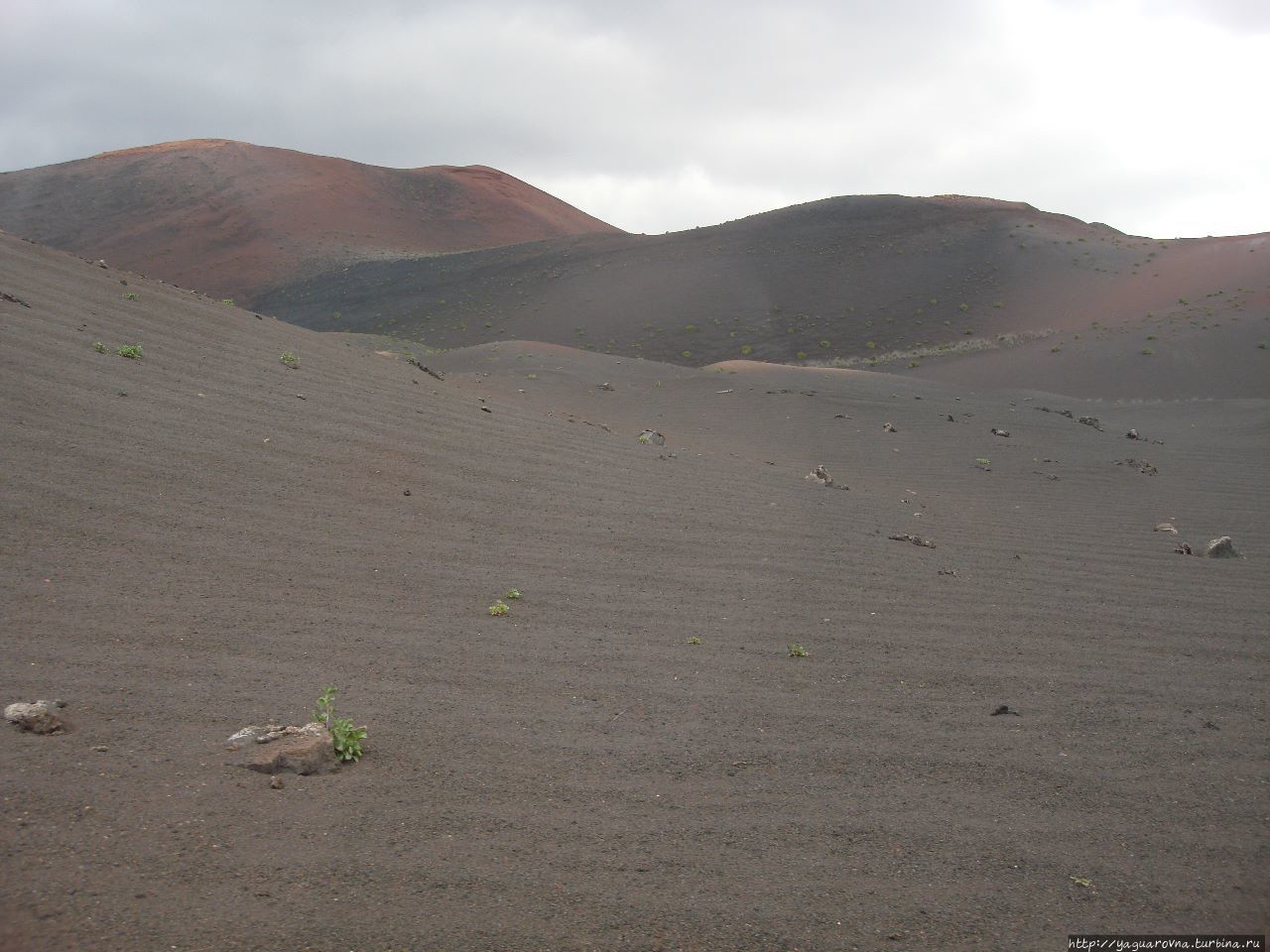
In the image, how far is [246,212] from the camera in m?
76.3

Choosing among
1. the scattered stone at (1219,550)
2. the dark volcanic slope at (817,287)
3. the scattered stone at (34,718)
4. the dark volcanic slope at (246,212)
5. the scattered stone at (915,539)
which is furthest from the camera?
the dark volcanic slope at (246,212)

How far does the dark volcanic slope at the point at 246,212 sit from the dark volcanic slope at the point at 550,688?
56.3 metres

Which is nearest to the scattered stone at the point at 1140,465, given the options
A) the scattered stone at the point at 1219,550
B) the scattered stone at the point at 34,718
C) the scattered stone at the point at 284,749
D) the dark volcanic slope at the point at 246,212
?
the scattered stone at the point at 1219,550

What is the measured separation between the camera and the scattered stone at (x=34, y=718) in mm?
4191

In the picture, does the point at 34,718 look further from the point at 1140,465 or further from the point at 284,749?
the point at 1140,465

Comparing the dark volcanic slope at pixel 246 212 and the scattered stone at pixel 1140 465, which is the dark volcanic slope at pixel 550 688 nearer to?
the scattered stone at pixel 1140 465

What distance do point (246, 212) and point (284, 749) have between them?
80.1m

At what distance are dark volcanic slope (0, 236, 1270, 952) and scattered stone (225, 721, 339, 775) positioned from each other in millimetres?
115

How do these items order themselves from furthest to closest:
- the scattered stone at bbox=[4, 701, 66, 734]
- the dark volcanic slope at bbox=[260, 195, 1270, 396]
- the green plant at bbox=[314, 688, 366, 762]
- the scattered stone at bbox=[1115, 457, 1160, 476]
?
the dark volcanic slope at bbox=[260, 195, 1270, 396]
the scattered stone at bbox=[1115, 457, 1160, 476]
the green plant at bbox=[314, 688, 366, 762]
the scattered stone at bbox=[4, 701, 66, 734]

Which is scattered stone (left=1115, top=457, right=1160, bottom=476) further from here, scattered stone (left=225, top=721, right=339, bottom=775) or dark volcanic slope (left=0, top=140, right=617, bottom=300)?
dark volcanic slope (left=0, top=140, right=617, bottom=300)

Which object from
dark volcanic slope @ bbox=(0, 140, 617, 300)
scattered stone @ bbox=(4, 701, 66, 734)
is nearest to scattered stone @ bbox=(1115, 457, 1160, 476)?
scattered stone @ bbox=(4, 701, 66, 734)

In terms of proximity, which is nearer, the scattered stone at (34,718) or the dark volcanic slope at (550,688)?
the dark volcanic slope at (550,688)

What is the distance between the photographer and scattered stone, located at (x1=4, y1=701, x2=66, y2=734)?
419cm

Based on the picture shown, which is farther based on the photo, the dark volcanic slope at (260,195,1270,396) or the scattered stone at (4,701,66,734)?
the dark volcanic slope at (260,195,1270,396)
